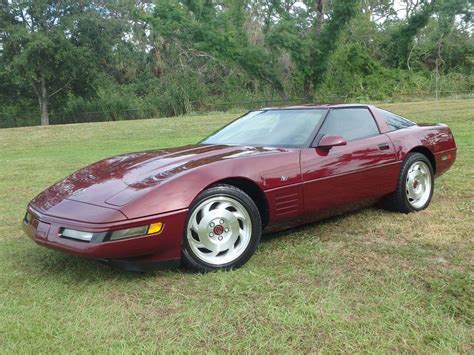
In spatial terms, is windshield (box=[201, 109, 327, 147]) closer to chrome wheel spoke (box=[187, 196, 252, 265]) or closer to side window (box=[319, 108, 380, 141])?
side window (box=[319, 108, 380, 141])

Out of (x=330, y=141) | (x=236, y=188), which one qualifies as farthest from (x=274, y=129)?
(x=236, y=188)

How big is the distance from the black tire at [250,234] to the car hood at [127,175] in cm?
26

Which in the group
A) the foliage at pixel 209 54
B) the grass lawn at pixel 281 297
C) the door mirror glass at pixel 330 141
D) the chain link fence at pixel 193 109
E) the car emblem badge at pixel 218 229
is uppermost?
the foliage at pixel 209 54

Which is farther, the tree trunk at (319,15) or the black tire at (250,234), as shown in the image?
the tree trunk at (319,15)

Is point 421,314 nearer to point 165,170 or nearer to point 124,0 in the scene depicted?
point 165,170

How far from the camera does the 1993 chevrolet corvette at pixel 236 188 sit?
10.3 ft

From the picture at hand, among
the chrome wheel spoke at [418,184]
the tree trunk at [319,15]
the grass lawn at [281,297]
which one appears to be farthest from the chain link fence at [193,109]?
the grass lawn at [281,297]

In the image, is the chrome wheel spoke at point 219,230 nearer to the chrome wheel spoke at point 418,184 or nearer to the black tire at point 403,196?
the black tire at point 403,196

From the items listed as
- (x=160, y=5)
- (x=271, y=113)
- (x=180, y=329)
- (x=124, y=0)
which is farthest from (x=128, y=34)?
(x=180, y=329)

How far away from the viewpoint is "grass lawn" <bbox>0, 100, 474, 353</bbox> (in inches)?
98.0

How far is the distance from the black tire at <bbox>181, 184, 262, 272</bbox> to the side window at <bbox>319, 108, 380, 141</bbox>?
3.71ft

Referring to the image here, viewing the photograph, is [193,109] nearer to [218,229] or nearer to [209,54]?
[209,54]

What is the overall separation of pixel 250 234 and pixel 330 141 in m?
1.05

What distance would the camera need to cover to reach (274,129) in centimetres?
442
